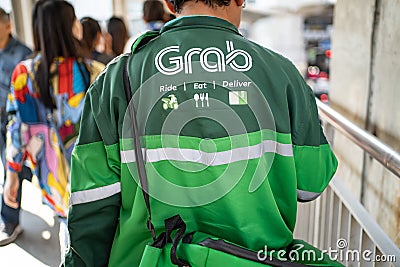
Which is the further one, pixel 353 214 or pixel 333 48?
pixel 333 48

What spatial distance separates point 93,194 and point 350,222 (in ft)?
3.13

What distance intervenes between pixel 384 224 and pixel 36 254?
5.88 feet

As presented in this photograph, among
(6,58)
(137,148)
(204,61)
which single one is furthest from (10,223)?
(204,61)

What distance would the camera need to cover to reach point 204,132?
989 mm

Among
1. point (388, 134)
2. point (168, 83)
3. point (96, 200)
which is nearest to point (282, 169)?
point (168, 83)

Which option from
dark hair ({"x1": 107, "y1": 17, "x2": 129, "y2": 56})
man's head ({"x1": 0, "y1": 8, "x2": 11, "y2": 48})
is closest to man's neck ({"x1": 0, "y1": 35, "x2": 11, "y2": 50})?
man's head ({"x1": 0, "y1": 8, "x2": 11, "y2": 48})

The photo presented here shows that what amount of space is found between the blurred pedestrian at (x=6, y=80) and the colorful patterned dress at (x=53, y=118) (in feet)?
1.63

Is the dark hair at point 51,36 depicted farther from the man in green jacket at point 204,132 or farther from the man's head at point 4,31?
the man in green jacket at point 204,132

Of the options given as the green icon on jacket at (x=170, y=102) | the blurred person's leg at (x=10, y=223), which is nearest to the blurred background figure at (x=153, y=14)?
the blurred person's leg at (x=10, y=223)

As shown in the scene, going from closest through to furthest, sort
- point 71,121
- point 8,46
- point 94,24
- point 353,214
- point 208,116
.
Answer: point 208,116 → point 353,214 → point 71,121 → point 8,46 → point 94,24

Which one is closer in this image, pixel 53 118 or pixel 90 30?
pixel 53 118

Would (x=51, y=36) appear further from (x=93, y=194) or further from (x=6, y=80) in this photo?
(x=93, y=194)

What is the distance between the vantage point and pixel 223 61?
1.00m

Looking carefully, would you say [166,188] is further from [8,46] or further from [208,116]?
[8,46]
